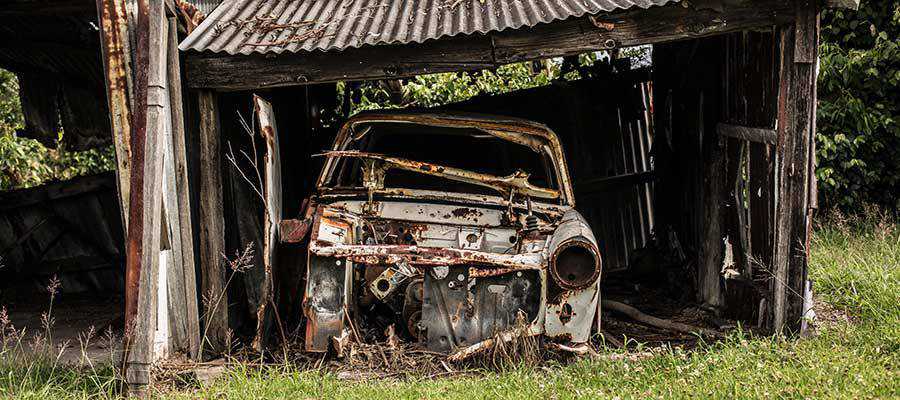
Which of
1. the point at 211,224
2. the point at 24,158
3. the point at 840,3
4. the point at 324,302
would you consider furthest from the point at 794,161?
the point at 24,158

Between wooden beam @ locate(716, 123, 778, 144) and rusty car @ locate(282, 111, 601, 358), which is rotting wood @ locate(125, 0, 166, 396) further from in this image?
wooden beam @ locate(716, 123, 778, 144)

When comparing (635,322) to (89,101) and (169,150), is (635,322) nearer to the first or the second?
(169,150)

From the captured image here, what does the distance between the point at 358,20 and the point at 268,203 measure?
159cm

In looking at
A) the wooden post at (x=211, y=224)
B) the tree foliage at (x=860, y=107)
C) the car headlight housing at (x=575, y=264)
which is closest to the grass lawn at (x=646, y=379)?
the car headlight housing at (x=575, y=264)

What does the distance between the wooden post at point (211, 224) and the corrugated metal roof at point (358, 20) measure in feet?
1.62

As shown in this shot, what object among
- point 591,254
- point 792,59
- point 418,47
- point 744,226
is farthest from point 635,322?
point 418,47

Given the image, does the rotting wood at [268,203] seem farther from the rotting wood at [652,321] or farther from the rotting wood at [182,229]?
the rotting wood at [652,321]

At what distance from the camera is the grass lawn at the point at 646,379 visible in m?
4.30

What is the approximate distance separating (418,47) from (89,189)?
13.3 ft

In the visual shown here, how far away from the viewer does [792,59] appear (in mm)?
5090

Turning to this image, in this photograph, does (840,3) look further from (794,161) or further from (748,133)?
(748,133)

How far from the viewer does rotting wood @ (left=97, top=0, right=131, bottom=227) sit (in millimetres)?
4703

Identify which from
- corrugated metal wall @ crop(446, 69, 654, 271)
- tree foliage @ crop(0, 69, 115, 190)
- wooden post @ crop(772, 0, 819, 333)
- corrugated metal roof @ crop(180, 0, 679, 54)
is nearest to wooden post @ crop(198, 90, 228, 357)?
corrugated metal roof @ crop(180, 0, 679, 54)

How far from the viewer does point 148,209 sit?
4520mm
